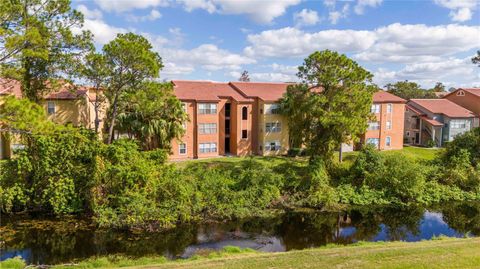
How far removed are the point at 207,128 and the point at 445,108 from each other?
36833 mm

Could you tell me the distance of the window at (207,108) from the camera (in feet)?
127

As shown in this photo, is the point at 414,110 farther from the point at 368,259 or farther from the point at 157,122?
the point at 368,259

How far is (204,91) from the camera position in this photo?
40.2 metres

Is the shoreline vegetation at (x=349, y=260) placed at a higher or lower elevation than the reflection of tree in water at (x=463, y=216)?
A: higher

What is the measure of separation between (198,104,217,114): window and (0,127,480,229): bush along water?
335 inches

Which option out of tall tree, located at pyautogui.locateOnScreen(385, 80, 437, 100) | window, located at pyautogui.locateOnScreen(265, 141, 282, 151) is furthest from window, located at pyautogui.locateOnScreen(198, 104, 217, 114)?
tall tree, located at pyautogui.locateOnScreen(385, 80, 437, 100)

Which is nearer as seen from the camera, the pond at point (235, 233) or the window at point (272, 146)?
the pond at point (235, 233)

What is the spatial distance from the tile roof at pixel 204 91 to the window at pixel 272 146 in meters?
5.42

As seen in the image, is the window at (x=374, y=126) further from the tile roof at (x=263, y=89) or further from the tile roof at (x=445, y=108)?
the tile roof at (x=445, y=108)

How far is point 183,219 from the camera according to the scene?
24250mm

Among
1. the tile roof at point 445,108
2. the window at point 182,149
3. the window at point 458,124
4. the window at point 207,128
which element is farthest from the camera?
the tile roof at point 445,108

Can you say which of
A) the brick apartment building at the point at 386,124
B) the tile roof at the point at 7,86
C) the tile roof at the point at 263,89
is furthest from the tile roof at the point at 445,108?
the tile roof at the point at 7,86

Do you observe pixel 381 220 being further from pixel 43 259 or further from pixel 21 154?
pixel 21 154

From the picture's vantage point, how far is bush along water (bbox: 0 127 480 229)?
24.2m
